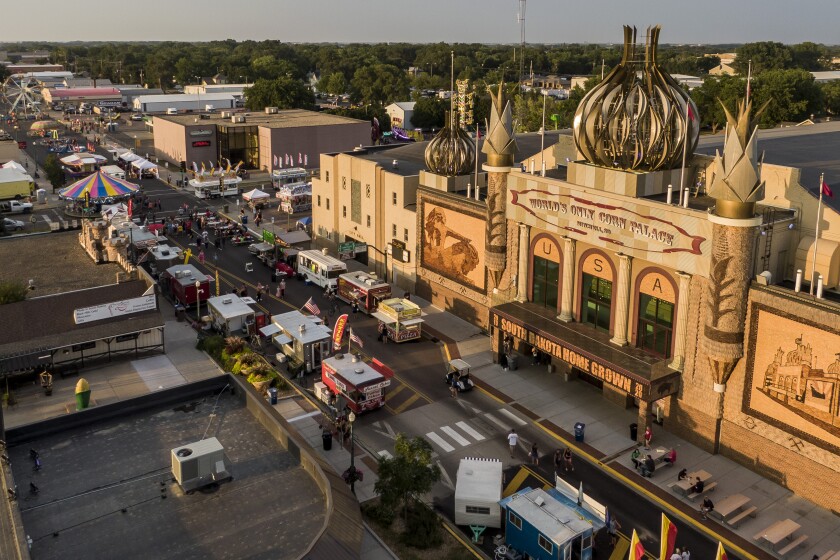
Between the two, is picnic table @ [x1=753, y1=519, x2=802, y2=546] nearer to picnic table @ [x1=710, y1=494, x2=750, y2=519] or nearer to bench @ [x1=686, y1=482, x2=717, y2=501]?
picnic table @ [x1=710, y1=494, x2=750, y2=519]

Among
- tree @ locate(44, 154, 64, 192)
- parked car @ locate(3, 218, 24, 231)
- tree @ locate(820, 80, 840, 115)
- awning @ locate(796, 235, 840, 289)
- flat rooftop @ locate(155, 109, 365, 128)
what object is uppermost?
tree @ locate(820, 80, 840, 115)

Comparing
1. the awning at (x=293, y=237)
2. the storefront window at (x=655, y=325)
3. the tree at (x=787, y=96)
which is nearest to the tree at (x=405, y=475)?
the storefront window at (x=655, y=325)

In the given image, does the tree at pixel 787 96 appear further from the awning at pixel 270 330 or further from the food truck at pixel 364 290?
the awning at pixel 270 330

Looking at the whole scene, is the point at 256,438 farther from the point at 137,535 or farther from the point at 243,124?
the point at 243,124

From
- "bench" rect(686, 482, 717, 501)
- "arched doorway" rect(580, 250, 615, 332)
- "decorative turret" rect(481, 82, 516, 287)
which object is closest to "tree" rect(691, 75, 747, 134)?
"decorative turret" rect(481, 82, 516, 287)

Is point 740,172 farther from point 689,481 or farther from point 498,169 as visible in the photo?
point 498,169

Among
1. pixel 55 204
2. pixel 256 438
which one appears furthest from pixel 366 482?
pixel 55 204
